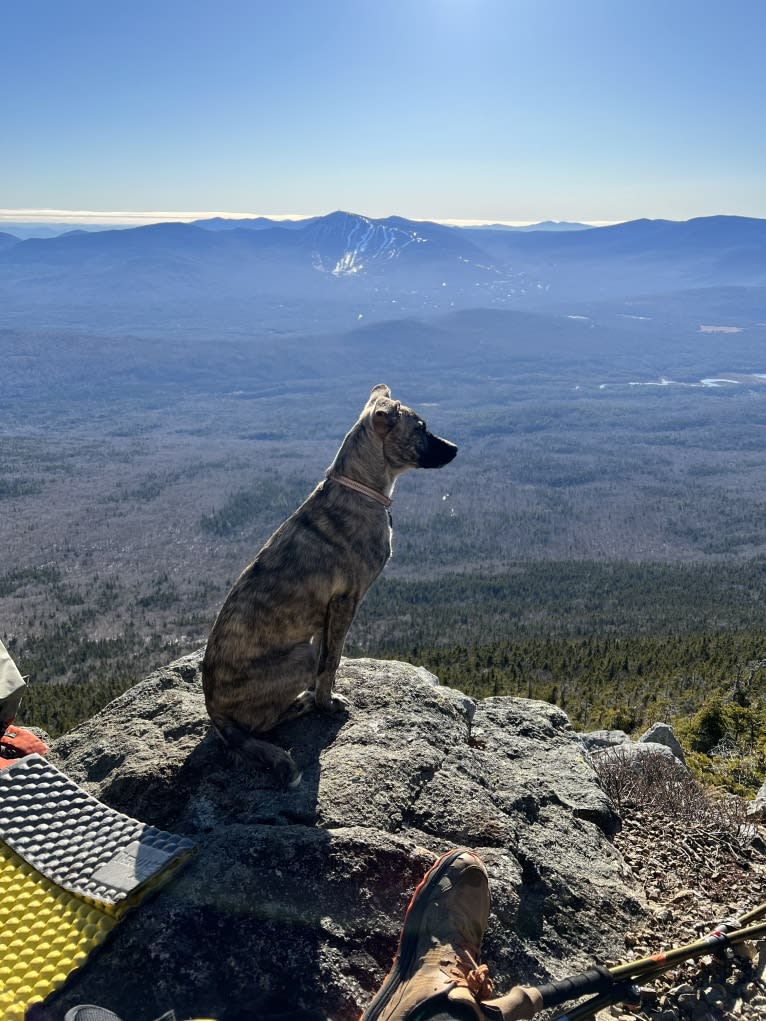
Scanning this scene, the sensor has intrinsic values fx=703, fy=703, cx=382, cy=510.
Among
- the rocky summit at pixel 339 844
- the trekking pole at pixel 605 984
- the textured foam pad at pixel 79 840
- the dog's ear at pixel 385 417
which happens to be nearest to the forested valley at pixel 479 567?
the rocky summit at pixel 339 844

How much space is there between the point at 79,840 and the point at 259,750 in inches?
53.8

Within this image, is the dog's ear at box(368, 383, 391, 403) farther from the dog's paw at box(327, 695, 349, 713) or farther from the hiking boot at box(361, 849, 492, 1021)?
the hiking boot at box(361, 849, 492, 1021)

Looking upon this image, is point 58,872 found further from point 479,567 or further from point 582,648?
point 479,567

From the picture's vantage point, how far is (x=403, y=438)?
6336 millimetres

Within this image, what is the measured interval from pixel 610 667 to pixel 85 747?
103 ft

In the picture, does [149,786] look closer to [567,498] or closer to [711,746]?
[711,746]

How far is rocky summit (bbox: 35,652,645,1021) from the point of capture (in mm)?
3338

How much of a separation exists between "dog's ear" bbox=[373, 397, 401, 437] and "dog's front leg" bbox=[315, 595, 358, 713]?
1.51 metres

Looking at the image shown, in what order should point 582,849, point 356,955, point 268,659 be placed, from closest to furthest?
point 356,955 → point 582,849 → point 268,659

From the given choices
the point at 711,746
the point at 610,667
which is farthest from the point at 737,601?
the point at 711,746

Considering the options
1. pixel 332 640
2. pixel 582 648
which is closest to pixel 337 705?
pixel 332 640

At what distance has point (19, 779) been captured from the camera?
453 cm

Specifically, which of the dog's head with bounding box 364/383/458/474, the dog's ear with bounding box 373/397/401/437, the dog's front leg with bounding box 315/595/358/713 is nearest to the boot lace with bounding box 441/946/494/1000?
the dog's front leg with bounding box 315/595/358/713

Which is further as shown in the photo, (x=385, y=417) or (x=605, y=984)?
(x=385, y=417)
